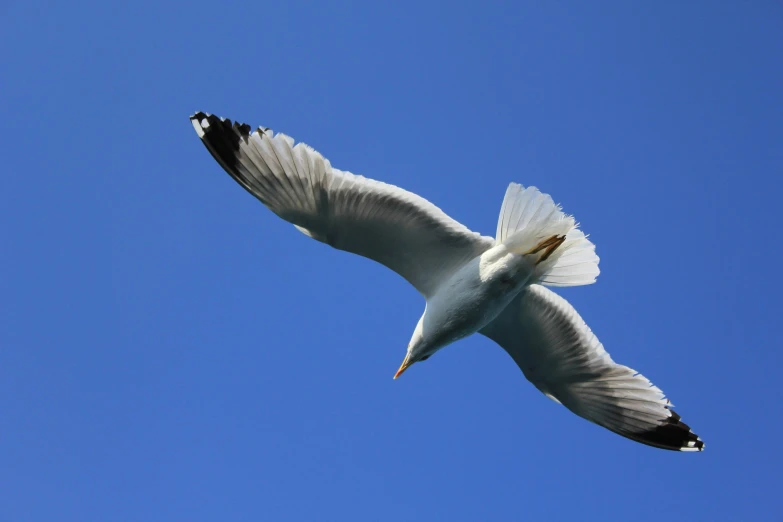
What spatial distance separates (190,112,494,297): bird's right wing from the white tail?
0.29 metres

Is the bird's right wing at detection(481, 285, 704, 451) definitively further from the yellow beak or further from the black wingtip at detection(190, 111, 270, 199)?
the black wingtip at detection(190, 111, 270, 199)

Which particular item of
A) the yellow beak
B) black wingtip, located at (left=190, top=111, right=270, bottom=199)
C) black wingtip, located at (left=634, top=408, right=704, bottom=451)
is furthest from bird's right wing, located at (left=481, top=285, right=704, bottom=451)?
black wingtip, located at (left=190, top=111, right=270, bottom=199)

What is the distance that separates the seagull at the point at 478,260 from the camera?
503cm

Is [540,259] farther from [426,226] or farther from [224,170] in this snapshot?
[224,170]

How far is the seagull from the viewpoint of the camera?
198 inches

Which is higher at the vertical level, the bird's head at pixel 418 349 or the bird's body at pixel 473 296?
the bird's body at pixel 473 296

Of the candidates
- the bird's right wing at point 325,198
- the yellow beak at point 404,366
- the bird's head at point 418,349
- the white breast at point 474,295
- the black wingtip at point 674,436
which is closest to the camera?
the bird's right wing at point 325,198

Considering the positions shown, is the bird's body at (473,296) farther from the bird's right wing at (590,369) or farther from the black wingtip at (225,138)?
the black wingtip at (225,138)

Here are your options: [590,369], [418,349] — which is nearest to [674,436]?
[590,369]

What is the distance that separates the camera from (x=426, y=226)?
5.25 meters

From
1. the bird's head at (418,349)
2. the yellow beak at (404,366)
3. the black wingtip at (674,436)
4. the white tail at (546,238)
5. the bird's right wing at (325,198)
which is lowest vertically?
the yellow beak at (404,366)

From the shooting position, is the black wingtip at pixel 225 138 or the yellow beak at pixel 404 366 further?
the yellow beak at pixel 404 366

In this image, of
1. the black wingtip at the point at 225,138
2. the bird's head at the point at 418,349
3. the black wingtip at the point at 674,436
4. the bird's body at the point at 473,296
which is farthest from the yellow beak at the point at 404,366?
the black wingtip at the point at 674,436

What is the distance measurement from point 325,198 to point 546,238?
1632 millimetres
